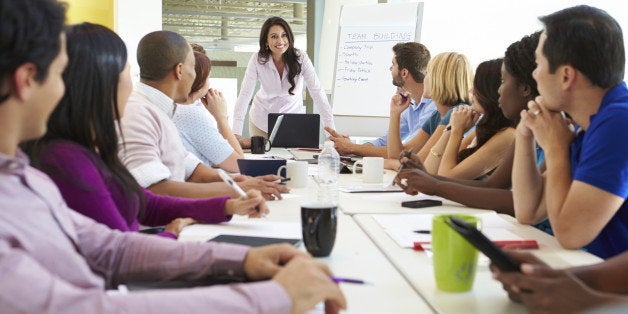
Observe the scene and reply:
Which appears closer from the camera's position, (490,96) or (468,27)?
(490,96)

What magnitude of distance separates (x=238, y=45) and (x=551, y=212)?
63.7 feet

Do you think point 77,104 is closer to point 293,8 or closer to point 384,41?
point 384,41

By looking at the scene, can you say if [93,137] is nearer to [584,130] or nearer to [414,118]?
[584,130]

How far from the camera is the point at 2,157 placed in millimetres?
823

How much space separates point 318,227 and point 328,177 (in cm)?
129

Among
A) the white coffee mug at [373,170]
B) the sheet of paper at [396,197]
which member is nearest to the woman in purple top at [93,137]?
the sheet of paper at [396,197]

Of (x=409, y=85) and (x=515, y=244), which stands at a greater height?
(x=409, y=85)

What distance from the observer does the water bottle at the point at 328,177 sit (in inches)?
85.3

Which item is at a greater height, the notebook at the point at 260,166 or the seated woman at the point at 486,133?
the seated woman at the point at 486,133

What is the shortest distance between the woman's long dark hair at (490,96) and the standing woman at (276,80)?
227 centimetres

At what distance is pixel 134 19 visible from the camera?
5.80 m

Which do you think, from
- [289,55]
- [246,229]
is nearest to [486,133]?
[246,229]

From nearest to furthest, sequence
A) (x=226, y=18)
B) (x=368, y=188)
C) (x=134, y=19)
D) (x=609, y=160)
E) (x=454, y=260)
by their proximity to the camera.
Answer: (x=454, y=260) → (x=609, y=160) → (x=368, y=188) → (x=134, y=19) → (x=226, y=18)

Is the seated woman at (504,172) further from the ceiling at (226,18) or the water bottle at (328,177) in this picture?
the ceiling at (226,18)
